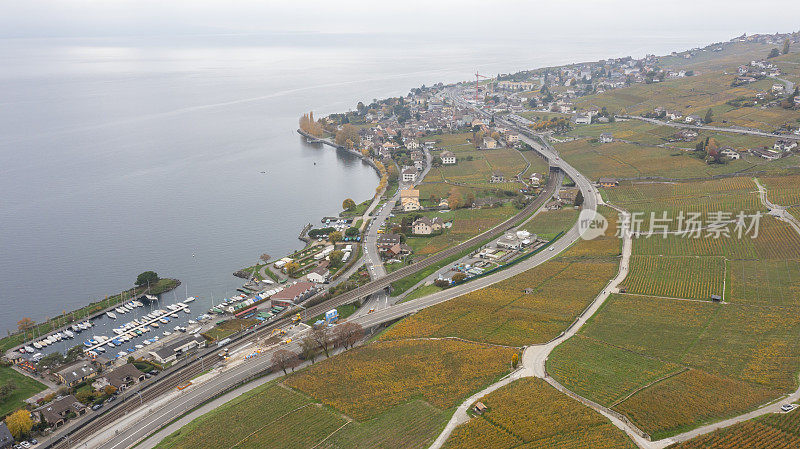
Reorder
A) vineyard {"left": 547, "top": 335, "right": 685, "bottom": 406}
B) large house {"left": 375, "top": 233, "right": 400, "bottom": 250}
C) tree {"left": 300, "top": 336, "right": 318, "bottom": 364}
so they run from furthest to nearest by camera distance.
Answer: large house {"left": 375, "top": 233, "right": 400, "bottom": 250} < tree {"left": 300, "top": 336, "right": 318, "bottom": 364} < vineyard {"left": 547, "top": 335, "right": 685, "bottom": 406}

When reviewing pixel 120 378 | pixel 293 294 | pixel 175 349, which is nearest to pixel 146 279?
pixel 175 349

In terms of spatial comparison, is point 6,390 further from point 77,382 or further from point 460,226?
point 460,226

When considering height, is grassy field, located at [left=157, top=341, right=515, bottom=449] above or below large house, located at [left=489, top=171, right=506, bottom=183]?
below

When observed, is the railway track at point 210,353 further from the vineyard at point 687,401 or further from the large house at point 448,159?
the large house at point 448,159

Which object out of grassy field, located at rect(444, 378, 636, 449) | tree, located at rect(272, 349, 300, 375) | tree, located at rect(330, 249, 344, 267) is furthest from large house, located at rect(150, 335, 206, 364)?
grassy field, located at rect(444, 378, 636, 449)

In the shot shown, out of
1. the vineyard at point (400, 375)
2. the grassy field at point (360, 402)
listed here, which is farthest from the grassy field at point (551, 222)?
the grassy field at point (360, 402)

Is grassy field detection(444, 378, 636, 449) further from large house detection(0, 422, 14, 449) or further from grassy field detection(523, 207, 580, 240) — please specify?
grassy field detection(523, 207, 580, 240)
